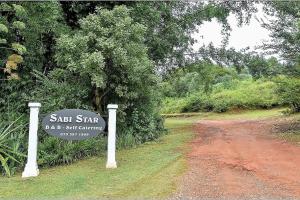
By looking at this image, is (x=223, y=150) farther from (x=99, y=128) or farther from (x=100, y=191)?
(x=100, y=191)

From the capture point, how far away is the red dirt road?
6.72 m

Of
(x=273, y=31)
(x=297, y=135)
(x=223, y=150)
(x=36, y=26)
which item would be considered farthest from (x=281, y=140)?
(x=36, y=26)

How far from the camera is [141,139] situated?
39.8ft

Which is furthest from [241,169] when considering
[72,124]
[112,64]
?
[112,64]

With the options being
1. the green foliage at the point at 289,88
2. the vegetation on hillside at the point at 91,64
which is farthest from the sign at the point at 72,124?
the green foliage at the point at 289,88

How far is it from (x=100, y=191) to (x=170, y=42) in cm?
986

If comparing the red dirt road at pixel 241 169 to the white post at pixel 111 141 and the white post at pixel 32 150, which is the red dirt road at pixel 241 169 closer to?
the white post at pixel 111 141

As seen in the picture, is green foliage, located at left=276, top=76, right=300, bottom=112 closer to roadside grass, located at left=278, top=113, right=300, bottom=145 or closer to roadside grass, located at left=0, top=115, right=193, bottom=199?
roadside grass, located at left=278, top=113, right=300, bottom=145

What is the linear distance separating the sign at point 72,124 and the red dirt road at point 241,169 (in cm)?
218

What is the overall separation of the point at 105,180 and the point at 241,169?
2.71 meters

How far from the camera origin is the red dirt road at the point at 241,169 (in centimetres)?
672

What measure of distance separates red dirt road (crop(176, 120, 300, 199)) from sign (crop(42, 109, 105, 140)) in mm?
2181

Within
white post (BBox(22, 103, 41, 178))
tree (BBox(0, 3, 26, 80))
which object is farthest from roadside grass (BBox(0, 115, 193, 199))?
tree (BBox(0, 3, 26, 80))

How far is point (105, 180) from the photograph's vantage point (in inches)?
300
